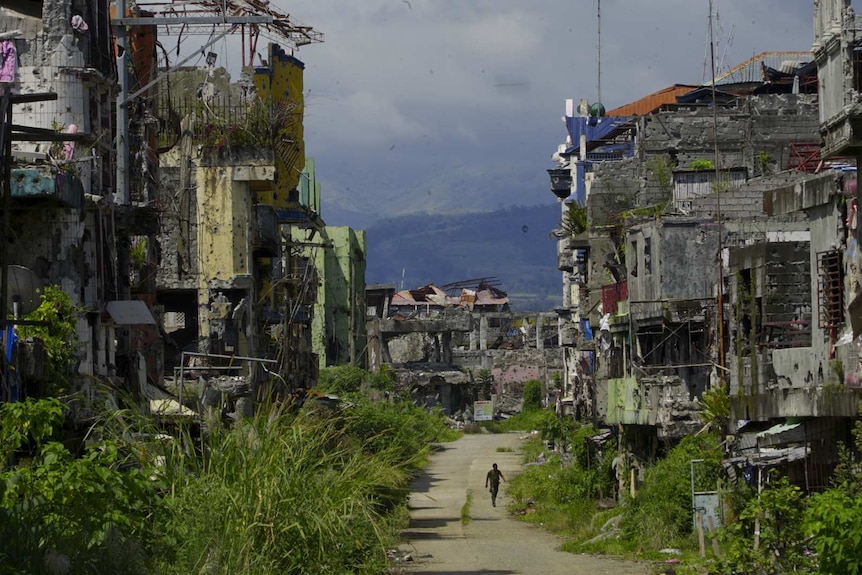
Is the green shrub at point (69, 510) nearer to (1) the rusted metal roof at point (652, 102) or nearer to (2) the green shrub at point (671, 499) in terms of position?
(2) the green shrub at point (671, 499)

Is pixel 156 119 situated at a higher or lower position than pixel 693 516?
higher

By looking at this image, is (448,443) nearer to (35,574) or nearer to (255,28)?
(255,28)

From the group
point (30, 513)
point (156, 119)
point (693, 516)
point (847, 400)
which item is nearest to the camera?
point (30, 513)

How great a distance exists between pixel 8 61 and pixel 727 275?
15.7 metres

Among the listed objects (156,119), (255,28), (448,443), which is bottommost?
(448,443)

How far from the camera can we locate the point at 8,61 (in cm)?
2720

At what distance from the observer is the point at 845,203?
2380 cm

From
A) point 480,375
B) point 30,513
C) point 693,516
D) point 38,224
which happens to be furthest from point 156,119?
point 480,375

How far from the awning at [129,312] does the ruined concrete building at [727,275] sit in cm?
1063

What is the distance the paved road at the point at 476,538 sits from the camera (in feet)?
101

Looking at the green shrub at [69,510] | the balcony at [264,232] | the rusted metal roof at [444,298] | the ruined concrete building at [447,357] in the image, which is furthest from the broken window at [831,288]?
the rusted metal roof at [444,298]

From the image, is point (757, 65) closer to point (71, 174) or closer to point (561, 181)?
point (561, 181)

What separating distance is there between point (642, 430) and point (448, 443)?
35.0 metres

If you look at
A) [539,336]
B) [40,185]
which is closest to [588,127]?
[539,336]
